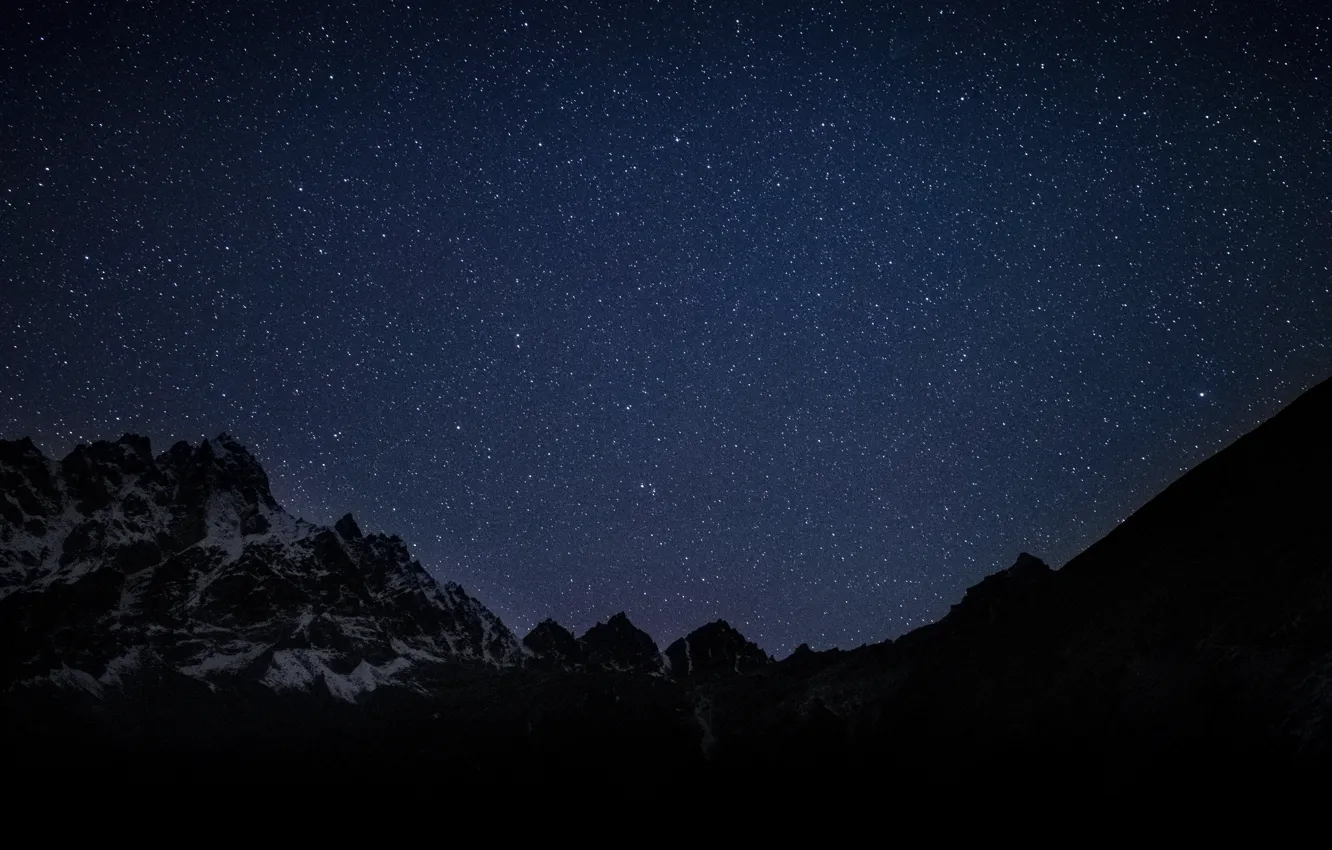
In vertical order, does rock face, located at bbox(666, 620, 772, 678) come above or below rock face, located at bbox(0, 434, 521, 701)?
below

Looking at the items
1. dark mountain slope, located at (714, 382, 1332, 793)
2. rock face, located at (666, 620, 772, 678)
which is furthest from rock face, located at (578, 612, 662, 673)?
dark mountain slope, located at (714, 382, 1332, 793)

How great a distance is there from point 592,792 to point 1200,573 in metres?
85.0

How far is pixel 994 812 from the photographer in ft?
181

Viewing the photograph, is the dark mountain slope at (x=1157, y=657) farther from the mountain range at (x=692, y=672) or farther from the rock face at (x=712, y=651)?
the rock face at (x=712, y=651)

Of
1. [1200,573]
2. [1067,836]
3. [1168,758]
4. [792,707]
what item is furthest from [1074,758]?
[792,707]

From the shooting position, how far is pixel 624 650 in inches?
7559

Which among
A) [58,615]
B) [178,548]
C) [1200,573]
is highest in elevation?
[178,548]

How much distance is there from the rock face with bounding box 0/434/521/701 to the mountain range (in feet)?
2.12

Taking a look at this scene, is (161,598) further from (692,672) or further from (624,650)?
(692,672)

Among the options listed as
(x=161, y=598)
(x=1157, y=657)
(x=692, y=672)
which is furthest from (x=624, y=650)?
(x=1157, y=657)

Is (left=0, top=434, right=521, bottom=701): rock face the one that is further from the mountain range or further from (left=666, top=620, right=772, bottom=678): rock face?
(left=666, top=620, right=772, bottom=678): rock face

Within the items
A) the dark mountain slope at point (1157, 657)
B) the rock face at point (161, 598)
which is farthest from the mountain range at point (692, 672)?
the rock face at point (161, 598)

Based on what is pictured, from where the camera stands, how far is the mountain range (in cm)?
4269

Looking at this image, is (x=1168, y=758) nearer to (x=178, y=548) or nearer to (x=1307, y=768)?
(x=1307, y=768)
